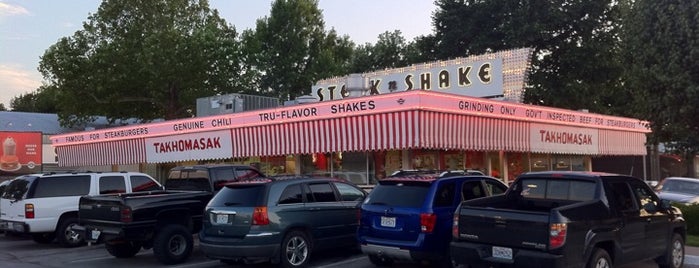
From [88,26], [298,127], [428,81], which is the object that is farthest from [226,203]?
[88,26]

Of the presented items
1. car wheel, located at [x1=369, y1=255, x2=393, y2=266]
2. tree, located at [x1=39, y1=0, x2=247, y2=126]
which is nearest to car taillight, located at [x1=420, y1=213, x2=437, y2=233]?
car wheel, located at [x1=369, y1=255, x2=393, y2=266]

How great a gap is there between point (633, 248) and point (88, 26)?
4192cm

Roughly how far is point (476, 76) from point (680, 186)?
7.51m

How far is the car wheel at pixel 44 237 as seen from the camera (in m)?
16.4

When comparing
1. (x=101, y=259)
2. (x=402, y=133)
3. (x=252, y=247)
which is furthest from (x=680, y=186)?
(x=101, y=259)

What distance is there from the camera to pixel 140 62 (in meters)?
41.8

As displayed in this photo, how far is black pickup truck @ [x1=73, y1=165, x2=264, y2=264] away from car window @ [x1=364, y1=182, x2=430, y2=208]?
414 centimetres

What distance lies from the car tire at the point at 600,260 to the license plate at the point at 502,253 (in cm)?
106

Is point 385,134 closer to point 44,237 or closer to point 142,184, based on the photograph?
point 142,184

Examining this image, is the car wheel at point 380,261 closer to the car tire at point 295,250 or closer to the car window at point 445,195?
the car tire at point 295,250

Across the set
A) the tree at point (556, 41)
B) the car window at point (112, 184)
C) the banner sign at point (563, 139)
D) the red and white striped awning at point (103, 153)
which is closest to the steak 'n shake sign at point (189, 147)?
the red and white striped awning at point (103, 153)

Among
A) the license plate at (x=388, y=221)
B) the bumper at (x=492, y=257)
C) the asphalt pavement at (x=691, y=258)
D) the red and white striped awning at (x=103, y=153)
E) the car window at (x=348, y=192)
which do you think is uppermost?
the red and white striped awning at (x=103, y=153)

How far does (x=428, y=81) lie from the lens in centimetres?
2531

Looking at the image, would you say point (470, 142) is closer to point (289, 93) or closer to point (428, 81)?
point (428, 81)
